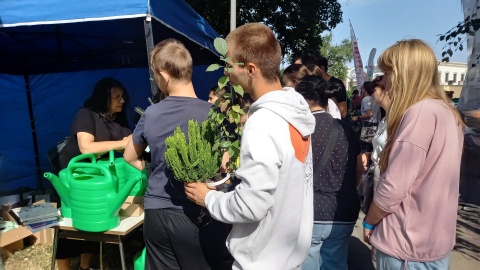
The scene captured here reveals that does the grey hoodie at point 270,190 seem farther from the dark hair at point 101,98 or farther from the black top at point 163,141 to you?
the dark hair at point 101,98

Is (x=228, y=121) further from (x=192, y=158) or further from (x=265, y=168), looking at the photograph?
(x=265, y=168)

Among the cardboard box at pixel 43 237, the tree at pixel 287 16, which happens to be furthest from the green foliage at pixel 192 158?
the tree at pixel 287 16

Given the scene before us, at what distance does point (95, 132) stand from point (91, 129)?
2.6 inches

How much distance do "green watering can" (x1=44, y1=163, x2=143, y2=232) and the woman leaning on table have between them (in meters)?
1.39

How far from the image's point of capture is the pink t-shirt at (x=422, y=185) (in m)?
1.40

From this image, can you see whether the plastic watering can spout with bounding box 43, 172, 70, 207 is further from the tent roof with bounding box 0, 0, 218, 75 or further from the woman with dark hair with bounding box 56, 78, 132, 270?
the tent roof with bounding box 0, 0, 218, 75

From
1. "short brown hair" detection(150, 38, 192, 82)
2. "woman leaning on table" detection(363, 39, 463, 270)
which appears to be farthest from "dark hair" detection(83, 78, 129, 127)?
"woman leaning on table" detection(363, 39, 463, 270)

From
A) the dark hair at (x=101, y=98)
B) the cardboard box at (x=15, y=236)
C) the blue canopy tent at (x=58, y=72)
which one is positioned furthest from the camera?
the blue canopy tent at (x=58, y=72)

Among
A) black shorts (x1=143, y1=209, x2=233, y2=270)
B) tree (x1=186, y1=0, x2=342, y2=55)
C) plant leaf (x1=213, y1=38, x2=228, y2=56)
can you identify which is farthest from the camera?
tree (x1=186, y1=0, x2=342, y2=55)

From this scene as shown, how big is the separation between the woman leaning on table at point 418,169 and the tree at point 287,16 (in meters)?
11.7

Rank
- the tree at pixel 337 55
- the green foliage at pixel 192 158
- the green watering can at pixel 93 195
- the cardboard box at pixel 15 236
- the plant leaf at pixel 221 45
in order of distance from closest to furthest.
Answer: the plant leaf at pixel 221 45
the green foliage at pixel 192 158
the green watering can at pixel 93 195
the cardboard box at pixel 15 236
the tree at pixel 337 55

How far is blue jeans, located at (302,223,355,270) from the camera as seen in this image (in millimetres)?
2088

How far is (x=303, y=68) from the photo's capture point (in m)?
2.71

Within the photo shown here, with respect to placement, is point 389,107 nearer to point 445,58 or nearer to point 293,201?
point 293,201
